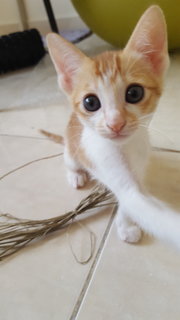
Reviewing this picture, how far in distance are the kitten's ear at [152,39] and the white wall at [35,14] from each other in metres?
1.76

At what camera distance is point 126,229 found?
0.85 meters

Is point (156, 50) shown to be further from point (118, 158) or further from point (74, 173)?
point (74, 173)

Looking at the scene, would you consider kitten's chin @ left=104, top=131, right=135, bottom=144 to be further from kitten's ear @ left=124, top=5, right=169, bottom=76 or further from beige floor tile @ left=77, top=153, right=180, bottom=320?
beige floor tile @ left=77, top=153, right=180, bottom=320

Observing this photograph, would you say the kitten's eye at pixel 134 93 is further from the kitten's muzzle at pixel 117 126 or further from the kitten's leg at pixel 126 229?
the kitten's leg at pixel 126 229

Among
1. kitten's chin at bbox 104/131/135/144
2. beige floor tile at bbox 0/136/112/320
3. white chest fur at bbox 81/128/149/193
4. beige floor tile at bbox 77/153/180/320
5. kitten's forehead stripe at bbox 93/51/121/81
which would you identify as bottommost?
beige floor tile at bbox 77/153/180/320

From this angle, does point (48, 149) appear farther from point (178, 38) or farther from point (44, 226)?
point (178, 38)

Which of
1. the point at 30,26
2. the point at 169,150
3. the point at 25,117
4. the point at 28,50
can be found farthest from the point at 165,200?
the point at 30,26

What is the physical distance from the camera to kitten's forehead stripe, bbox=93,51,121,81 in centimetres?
71

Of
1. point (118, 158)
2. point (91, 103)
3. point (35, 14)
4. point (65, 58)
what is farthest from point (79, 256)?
point (35, 14)

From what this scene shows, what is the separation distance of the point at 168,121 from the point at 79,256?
655mm

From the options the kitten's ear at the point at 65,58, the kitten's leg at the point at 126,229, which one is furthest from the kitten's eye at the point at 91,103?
the kitten's leg at the point at 126,229

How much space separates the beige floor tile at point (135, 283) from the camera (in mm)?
691

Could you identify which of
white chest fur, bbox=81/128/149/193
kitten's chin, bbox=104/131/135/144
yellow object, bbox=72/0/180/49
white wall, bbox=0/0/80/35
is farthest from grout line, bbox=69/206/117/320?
white wall, bbox=0/0/80/35

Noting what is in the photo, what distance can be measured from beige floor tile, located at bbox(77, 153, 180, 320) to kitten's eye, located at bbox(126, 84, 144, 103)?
1.17 ft
